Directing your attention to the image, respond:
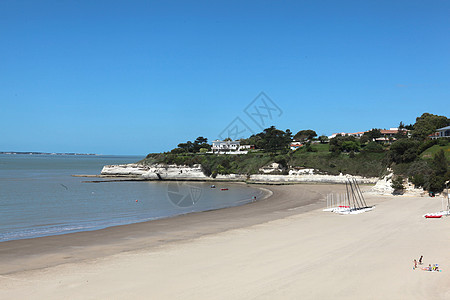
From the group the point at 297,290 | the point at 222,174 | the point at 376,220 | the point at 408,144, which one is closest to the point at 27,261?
the point at 297,290

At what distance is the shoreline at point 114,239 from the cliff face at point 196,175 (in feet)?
136

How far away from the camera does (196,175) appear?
9356cm

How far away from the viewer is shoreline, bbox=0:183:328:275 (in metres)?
18.4

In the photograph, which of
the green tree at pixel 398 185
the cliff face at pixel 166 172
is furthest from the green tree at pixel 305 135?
the green tree at pixel 398 185

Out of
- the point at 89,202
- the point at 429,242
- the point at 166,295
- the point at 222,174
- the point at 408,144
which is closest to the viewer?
the point at 166,295

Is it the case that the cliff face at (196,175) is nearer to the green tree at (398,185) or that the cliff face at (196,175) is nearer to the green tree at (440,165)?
the green tree at (440,165)

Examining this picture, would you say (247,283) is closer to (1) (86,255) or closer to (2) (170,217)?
(1) (86,255)

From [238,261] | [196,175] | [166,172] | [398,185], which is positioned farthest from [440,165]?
[166,172]

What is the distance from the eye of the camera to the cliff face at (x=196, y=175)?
7538 cm

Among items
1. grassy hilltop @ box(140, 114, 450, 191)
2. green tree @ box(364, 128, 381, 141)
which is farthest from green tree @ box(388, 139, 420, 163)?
green tree @ box(364, 128, 381, 141)

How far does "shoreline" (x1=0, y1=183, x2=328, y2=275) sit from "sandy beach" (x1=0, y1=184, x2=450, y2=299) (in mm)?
60

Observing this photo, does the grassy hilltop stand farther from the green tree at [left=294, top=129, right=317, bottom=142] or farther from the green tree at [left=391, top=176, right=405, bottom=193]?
the green tree at [left=294, top=129, right=317, bottom=142]

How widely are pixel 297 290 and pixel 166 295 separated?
4606 millimetres

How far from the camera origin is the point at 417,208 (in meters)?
34.9
